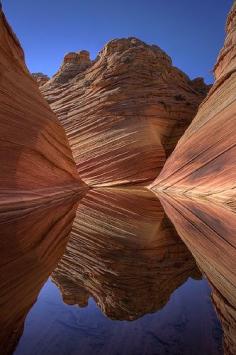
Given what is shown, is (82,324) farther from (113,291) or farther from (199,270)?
(199,270)

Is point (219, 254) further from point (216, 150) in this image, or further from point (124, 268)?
point (216, 150)

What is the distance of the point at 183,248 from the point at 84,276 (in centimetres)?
83

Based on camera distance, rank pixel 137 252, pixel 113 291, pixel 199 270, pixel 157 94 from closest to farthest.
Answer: pixel 199 270, pixel 113 291, pixel 137 252, pixel 157 94

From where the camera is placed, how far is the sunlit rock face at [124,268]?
226 cm

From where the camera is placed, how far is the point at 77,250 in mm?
3273

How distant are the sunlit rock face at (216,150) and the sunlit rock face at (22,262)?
2.70m

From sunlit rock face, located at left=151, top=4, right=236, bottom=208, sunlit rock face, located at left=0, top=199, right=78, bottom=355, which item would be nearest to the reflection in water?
sunlit rock face, located at left=0, top=199, right=78, bottom=355

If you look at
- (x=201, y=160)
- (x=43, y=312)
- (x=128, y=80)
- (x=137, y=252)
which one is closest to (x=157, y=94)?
(x=128, y=80)

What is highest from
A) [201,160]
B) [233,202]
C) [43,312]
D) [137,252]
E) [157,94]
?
[157,94]

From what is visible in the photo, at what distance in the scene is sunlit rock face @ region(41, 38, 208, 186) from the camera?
47.4ft

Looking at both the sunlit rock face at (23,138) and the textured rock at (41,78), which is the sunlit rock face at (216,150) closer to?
the sunlit rock face at (23,138)

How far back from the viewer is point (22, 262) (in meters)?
2.27

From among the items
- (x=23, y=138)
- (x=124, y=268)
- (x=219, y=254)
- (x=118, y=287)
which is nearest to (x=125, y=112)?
(x=23, y=138)

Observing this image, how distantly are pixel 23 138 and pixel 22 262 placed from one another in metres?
4.80
